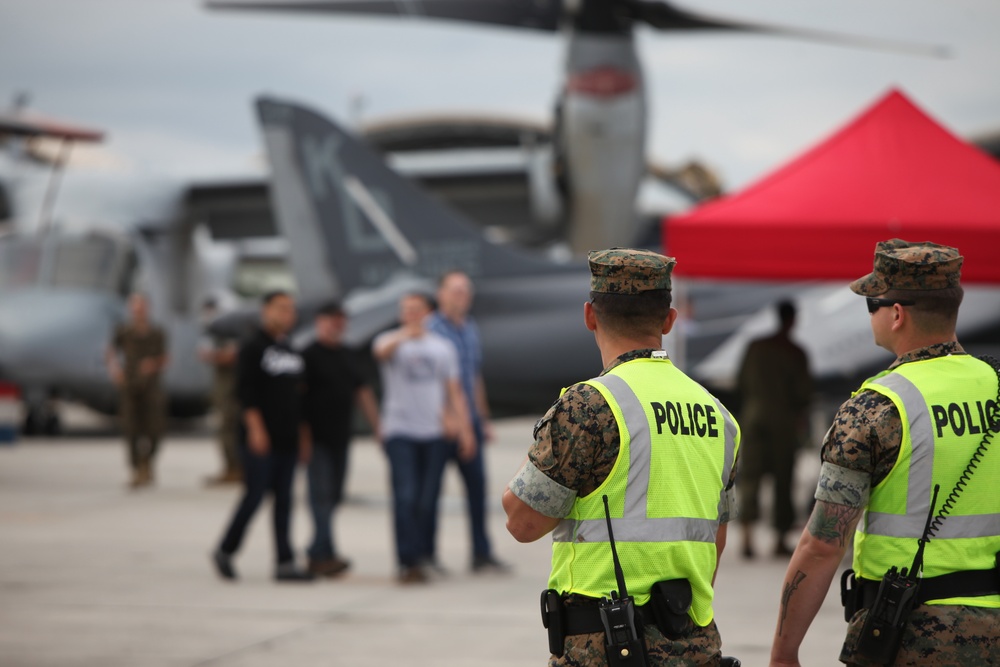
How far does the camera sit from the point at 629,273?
2.61 m

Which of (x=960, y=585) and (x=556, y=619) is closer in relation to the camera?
(x=556, y=619)

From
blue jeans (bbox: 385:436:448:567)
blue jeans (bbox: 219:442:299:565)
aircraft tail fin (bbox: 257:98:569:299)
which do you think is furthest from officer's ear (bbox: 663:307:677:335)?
aircraft tail fin (bbox: 257:98:569:299)

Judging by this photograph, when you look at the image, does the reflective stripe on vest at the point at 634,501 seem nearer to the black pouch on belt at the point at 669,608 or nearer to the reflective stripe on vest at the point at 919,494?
the black pouch on belt at the point at 669,608

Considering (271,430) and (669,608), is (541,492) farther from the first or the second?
(271,430)

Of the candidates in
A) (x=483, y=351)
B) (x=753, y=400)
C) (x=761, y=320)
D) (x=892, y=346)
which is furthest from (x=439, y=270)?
(x=892, y=346)

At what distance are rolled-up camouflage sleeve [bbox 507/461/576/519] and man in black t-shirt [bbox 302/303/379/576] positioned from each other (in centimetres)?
520

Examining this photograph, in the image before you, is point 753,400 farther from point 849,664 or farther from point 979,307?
point 849,664

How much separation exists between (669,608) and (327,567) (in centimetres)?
534

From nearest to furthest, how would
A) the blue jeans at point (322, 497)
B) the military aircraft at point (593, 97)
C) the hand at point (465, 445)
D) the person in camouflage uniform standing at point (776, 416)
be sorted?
the blue jeans at point (322, 497) < the hand at point (465, 445) < the person in camouflage uniform standing at point (776, 416) < the military aircraft at point (593, 97)

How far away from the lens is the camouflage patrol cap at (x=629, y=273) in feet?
8.55

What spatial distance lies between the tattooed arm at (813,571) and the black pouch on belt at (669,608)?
274 millimetres

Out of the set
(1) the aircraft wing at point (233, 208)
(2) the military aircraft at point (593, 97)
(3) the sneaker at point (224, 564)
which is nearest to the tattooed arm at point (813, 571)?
(3) the sneaker at point (224, 564)

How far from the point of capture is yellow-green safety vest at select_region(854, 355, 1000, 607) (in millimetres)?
2654

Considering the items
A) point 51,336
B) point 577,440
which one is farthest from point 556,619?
point 51,336
